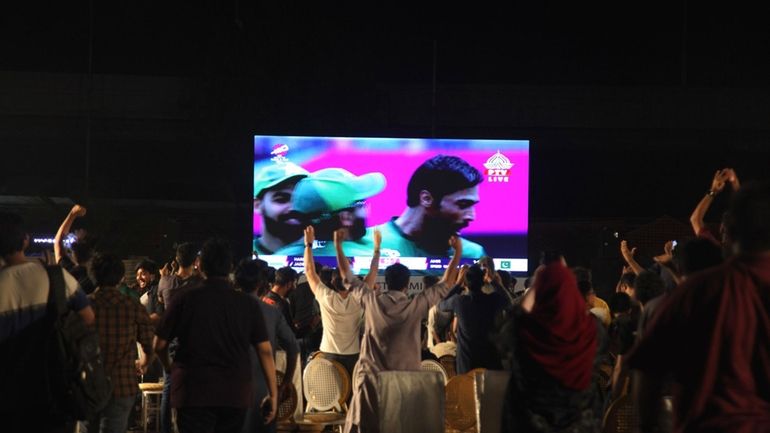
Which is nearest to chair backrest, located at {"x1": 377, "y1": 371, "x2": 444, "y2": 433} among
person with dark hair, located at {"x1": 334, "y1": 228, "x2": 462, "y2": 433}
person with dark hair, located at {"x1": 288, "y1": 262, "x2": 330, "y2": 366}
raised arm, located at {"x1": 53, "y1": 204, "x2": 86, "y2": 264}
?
person with dark hair, located at {"x1": 334, "y1": 228, "x2": 462, "y2": 433}

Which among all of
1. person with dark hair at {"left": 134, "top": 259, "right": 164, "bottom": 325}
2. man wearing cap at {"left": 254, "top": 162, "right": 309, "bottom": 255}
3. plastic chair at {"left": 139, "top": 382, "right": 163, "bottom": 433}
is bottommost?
plastic chair at {"left": 139, "top": 382, "right": 163, "bottom": 433}

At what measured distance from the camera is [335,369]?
793 centimetres

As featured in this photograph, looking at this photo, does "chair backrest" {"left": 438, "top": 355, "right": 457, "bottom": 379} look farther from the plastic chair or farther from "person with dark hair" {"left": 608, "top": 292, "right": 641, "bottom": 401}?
the plastic chair

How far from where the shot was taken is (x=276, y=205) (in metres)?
15.9

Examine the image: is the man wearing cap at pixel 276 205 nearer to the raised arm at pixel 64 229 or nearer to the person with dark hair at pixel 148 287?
the person with dark hair at pixel 148 287

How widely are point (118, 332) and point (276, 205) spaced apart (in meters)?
10.1

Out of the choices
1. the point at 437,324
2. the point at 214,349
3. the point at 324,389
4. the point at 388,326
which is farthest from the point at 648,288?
the point at 437,324

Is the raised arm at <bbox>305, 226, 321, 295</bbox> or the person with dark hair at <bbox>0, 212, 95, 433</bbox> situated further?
the raised arm at <bbox>305, 226, 321, 295</bbox>

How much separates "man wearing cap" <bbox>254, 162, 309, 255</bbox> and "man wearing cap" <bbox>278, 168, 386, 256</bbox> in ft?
0.37

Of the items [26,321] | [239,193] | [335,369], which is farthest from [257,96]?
[26,321]

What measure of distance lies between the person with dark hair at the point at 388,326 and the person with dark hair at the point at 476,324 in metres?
1.32

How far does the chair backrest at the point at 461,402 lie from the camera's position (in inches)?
286

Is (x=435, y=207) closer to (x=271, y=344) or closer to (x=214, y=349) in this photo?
(x=271, y=344)

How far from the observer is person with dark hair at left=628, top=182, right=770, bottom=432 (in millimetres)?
2924
